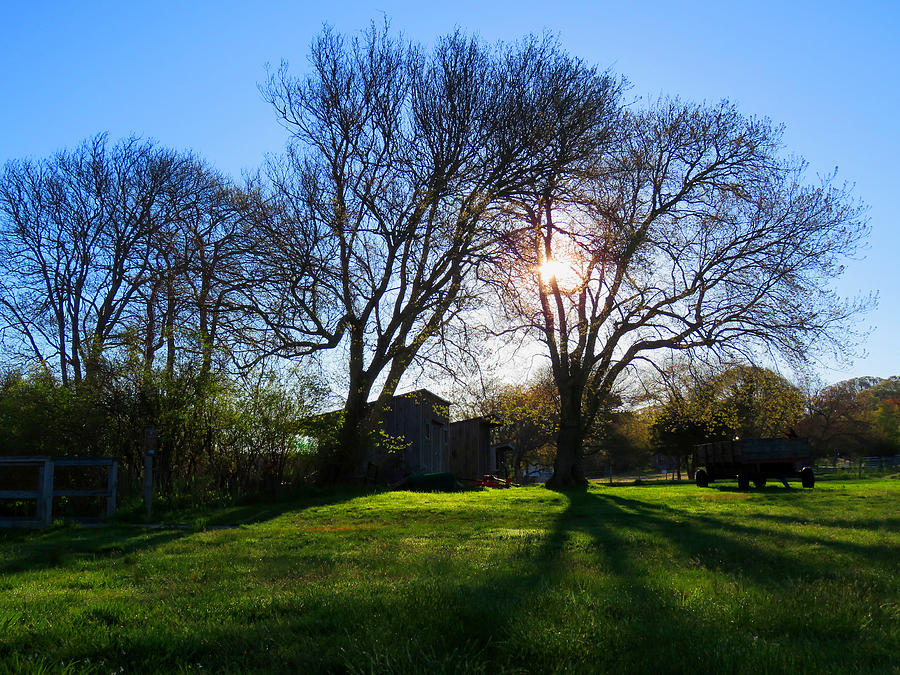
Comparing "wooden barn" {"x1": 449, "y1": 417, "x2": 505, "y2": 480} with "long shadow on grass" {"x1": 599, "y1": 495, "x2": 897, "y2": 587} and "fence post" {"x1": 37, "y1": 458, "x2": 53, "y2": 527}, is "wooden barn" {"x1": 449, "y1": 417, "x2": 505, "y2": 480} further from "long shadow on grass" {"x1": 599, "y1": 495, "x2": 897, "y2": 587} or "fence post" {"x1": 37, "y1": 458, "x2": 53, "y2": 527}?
"fence post" {"x1": 37, "y1": 458, "x2": 53, "y2": 527}

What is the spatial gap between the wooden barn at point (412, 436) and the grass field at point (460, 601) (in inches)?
661

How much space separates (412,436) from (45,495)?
18606 mm

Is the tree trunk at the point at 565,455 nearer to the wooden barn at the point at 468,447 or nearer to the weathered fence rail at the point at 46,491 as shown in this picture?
the wooden barn at the point at 468,447

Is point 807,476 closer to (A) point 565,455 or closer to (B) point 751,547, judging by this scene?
(A) point 565,455

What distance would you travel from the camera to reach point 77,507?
1243 centimetres

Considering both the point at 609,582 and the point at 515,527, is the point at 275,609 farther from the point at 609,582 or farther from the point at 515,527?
the point at 515,527

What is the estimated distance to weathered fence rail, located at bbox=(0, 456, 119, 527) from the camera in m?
10.7

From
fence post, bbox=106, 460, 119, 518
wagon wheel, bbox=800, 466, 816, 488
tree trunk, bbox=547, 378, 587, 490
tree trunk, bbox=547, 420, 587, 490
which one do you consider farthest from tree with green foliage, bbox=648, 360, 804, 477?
fence post, bbox=106, 460, 119, 518

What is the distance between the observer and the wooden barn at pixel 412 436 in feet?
84.6

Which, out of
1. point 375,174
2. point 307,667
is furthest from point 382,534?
point 375,174

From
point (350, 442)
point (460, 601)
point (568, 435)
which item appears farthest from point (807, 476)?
point (460, 601)

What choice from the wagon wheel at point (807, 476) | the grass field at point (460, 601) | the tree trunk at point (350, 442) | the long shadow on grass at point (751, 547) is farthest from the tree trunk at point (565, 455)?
the grass field at point (460, 601)

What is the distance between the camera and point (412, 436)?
1126 inches

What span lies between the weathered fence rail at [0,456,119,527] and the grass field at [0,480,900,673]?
1.85 m
